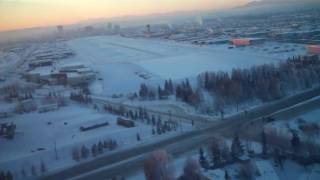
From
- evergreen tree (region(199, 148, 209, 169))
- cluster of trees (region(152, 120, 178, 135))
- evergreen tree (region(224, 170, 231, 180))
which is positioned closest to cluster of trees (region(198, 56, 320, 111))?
cluster of trees (region(152, 120, 178, 135))

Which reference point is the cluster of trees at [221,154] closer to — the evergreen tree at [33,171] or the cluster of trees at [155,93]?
the evergreen tree at [33,171]

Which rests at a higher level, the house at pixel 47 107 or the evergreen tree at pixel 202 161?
the evergreen tree at pixel 202 161

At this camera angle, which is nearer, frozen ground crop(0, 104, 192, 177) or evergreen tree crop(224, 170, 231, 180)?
evergreen tree crop(224, 170, 231, 180)

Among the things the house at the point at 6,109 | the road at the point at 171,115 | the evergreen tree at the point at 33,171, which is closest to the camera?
the evergreen tree at the point at 33,171

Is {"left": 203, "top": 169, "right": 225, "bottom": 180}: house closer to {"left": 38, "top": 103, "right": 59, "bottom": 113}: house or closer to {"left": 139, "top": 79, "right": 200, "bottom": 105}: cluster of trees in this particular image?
{"left": 139, "top": 79, "right": 200, "bottom": 105}: cluster of trees

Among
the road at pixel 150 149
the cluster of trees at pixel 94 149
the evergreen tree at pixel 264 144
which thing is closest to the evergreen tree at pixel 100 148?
the cluster of trees at pixel 94 149

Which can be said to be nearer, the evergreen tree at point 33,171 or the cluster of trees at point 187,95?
the evergreen tree at point 33,171

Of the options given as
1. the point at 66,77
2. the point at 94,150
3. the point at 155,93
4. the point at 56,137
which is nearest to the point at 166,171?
the point at 94,150
